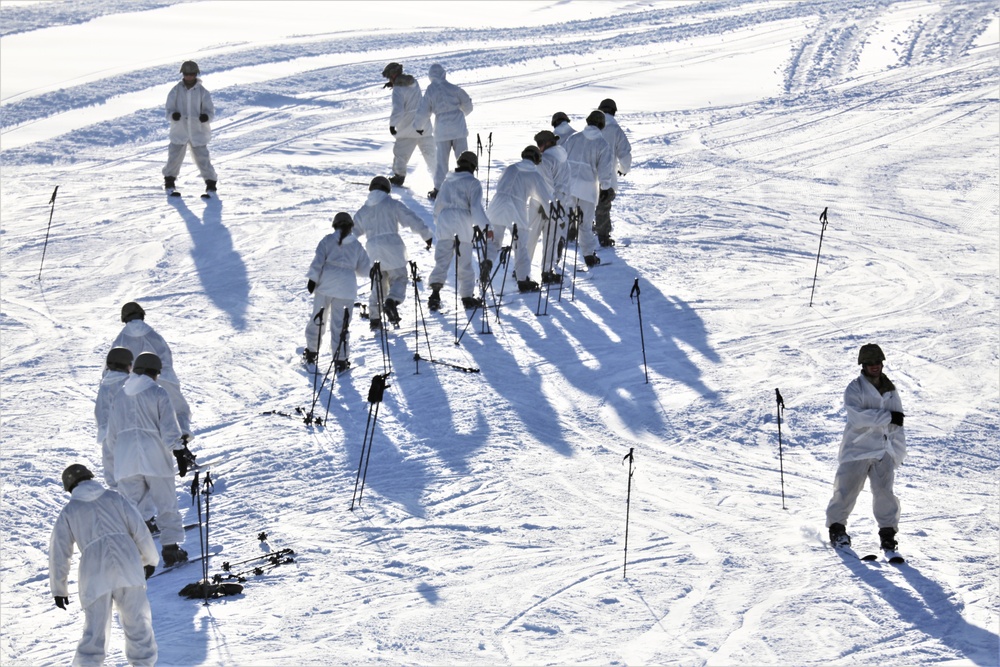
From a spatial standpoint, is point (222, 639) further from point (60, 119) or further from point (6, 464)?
point (60, 119)

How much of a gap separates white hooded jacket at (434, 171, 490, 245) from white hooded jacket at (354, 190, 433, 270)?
34 cm

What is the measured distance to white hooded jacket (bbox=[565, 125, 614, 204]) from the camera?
1483 cm

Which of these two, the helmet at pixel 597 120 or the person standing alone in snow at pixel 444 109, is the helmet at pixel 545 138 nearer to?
the helmet at pixel 597 120

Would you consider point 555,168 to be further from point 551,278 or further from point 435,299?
point 435,299

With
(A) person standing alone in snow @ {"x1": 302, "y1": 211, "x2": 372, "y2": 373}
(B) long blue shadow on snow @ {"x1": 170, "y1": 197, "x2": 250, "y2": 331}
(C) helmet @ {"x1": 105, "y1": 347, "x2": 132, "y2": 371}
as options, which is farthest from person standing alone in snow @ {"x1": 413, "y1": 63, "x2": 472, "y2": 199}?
(C) helmet @ {"x1": 105, "y1": 347, "x2": 132, "y2": 371}

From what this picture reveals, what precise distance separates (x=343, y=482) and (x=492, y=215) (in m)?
4.42

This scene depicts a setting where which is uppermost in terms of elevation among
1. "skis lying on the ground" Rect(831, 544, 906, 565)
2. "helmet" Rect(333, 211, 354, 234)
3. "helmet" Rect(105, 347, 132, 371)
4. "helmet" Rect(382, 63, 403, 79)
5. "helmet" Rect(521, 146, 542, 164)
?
"helmet" Rect(382, 63, 403, 79)

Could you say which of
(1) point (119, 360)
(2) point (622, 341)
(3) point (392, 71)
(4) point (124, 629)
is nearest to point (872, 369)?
(2) point (622, 341)

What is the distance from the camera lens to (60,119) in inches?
809

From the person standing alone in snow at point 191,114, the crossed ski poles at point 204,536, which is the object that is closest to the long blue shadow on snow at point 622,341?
the crossed ski poles at point 204,536

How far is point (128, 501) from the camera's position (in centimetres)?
798

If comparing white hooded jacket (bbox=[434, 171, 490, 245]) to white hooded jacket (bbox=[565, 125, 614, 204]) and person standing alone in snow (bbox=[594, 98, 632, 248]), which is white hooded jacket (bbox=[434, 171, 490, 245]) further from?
person standing alone in snow (bbox=[594, 98, 632, 248])

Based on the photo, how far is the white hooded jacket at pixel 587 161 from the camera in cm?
1483

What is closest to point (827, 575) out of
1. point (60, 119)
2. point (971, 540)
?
point (971, 540)
